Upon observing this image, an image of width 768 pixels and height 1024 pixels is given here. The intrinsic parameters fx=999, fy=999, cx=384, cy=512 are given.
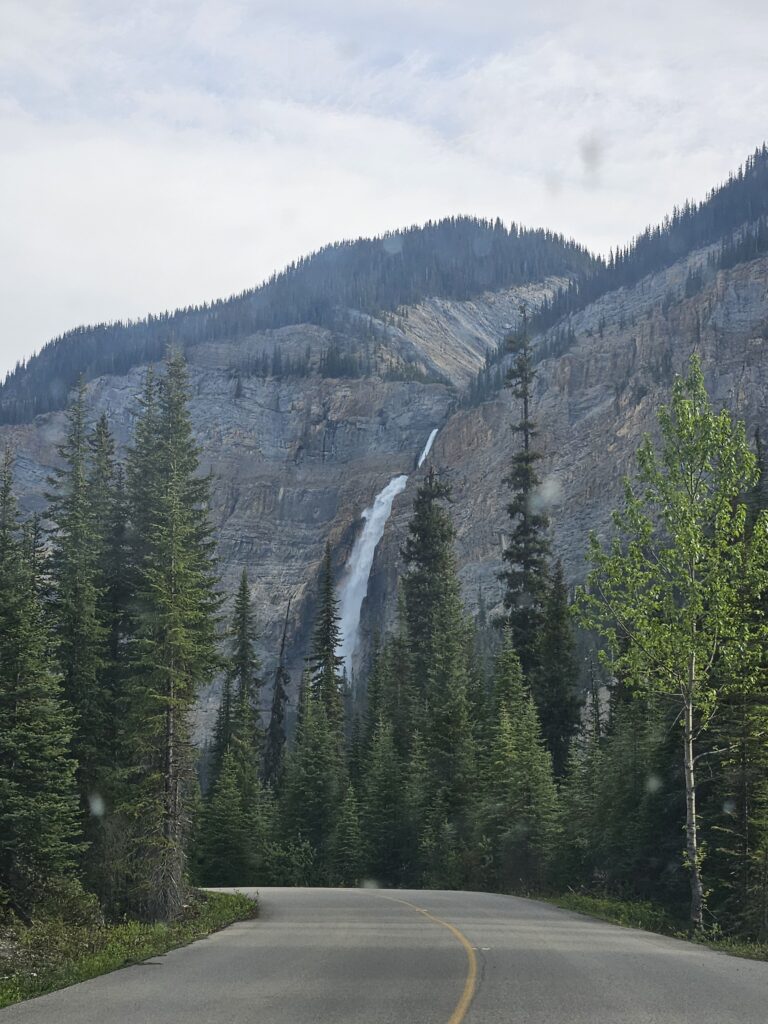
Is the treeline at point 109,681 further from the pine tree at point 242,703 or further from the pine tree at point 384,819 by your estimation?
the pine tree at point 242,703

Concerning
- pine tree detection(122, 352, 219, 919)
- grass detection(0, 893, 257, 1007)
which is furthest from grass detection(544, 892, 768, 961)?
pine tree detection(122, 352, 219, 919)

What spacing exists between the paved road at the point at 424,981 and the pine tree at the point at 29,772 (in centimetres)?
639

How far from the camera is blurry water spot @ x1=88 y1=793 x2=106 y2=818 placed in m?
28.4

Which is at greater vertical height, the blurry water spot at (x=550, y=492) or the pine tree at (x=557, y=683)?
the blurry water spot at (x=550, y=492)

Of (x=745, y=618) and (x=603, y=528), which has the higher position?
(x=603, y=528)

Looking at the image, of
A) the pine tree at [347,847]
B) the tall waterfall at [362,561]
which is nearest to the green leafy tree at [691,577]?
the pine tree at [347,847]

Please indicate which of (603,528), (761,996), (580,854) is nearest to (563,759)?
(580,854)

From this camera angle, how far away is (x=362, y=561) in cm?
15850

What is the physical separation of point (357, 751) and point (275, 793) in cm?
720

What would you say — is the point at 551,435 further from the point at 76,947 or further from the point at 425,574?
the point at 76,947

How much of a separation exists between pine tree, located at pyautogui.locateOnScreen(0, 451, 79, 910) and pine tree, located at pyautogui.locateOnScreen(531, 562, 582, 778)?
2825 centimetres

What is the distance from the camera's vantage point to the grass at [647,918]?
646 inches

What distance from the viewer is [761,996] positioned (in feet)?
34.6

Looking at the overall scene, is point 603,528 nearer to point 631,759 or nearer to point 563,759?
point 563,759
